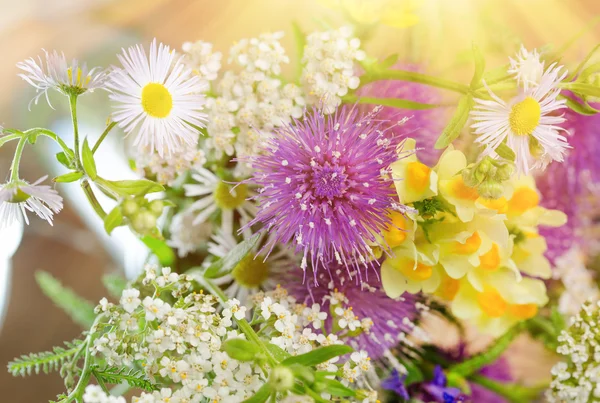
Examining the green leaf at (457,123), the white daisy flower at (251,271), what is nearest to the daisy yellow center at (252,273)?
the white daisy flower at (251,271)

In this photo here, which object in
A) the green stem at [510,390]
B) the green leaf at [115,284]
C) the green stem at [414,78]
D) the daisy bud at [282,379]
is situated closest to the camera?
the daisy bud at [282,379]

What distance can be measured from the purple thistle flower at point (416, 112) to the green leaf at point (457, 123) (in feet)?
0.25

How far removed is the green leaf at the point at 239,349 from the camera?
347mm

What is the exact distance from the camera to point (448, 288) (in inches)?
19.2

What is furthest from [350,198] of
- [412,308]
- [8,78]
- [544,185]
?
[8,78]

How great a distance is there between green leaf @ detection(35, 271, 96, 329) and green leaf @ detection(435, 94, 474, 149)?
370 millimetres

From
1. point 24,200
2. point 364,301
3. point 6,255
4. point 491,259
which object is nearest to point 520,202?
point 491,259

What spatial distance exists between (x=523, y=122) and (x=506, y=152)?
0.09 ft

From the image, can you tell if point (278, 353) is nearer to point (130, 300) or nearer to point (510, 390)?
point (130, 300)

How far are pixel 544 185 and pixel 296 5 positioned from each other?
0.39 meters

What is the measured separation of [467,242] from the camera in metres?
0.42

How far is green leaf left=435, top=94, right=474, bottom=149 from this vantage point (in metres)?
0.39

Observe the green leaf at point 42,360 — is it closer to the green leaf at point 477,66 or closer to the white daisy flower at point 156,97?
the white daisy flower at point 156,97

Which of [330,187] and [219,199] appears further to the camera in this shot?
[219,199]
